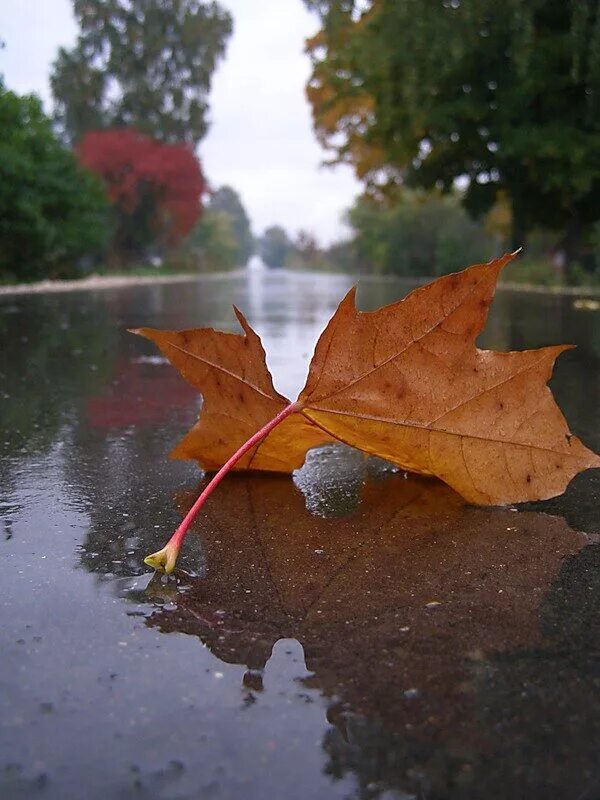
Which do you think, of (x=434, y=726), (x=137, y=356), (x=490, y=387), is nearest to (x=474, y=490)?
(x=490, y=387)

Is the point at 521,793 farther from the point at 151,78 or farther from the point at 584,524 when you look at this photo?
the point at 151,78

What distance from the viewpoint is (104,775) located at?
2.78 ft

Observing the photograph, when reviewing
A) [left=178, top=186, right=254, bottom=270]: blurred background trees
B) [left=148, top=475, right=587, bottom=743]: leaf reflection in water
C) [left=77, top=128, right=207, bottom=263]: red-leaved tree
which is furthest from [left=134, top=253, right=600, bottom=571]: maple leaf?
[left=178, top=186, right=254, bottom=270]: blurred background trees

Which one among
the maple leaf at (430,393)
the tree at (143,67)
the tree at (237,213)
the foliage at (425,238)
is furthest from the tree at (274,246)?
the maple leaf at (430,393)

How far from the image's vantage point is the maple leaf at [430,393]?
168 cm

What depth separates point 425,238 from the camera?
40.8 meters

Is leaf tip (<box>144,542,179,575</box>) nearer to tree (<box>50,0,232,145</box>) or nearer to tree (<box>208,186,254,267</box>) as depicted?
tree (<box>50,0,232,145</box>)

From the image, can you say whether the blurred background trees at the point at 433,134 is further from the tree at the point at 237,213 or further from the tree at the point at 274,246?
the tree at the point at 274,246

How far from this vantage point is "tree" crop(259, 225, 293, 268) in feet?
474

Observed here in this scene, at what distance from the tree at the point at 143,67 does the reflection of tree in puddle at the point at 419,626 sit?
3668 cm

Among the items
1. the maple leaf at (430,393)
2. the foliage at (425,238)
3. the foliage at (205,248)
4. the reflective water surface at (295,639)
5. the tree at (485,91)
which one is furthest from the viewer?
the foliage at (205,248)

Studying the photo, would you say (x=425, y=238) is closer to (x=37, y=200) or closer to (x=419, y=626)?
(x=37, y=200)

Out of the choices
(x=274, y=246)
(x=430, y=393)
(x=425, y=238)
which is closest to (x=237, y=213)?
(x=274, y=246)

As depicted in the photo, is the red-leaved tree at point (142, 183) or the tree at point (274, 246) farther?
the tree at point (274, 246)
